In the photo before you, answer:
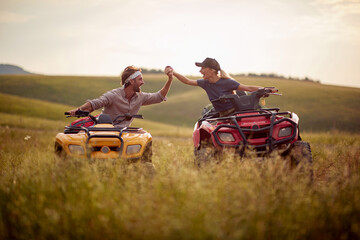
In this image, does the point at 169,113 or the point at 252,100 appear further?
the point at 169,113

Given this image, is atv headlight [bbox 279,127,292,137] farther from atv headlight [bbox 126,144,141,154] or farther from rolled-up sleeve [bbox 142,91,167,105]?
rolled-up sleeve [bbox 142,91,167,105]

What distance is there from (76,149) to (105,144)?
0.43m

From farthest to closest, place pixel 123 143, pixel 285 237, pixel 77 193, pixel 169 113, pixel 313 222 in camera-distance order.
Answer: pixel 169 113 < pixel 123 143 < pixel 77 193 < pixel 313 222 < pixel 285 237

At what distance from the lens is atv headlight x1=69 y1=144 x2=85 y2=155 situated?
4.89 m

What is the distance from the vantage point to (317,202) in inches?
132

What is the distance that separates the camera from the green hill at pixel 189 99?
39344mm

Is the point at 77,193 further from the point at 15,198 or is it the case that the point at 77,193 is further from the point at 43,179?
the point at 15,198

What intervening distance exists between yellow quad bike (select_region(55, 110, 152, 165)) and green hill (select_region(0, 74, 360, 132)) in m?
32.3

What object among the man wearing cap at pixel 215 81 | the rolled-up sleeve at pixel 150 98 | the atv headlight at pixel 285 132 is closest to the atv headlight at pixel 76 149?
the rolled-up sleeve at pixel 150 98

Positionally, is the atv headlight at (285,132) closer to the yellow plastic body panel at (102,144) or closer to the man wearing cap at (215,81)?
the man wearing cap at (215,81)

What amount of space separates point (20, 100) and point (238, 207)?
45.4 metres

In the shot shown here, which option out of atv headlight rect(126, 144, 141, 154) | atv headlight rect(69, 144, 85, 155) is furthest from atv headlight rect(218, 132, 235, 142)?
atv headlight rect(69, 144, 85, 155)

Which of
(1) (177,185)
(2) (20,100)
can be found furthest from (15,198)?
(2) (20,100)

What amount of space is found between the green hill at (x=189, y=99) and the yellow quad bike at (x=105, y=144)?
32280 millimetres
